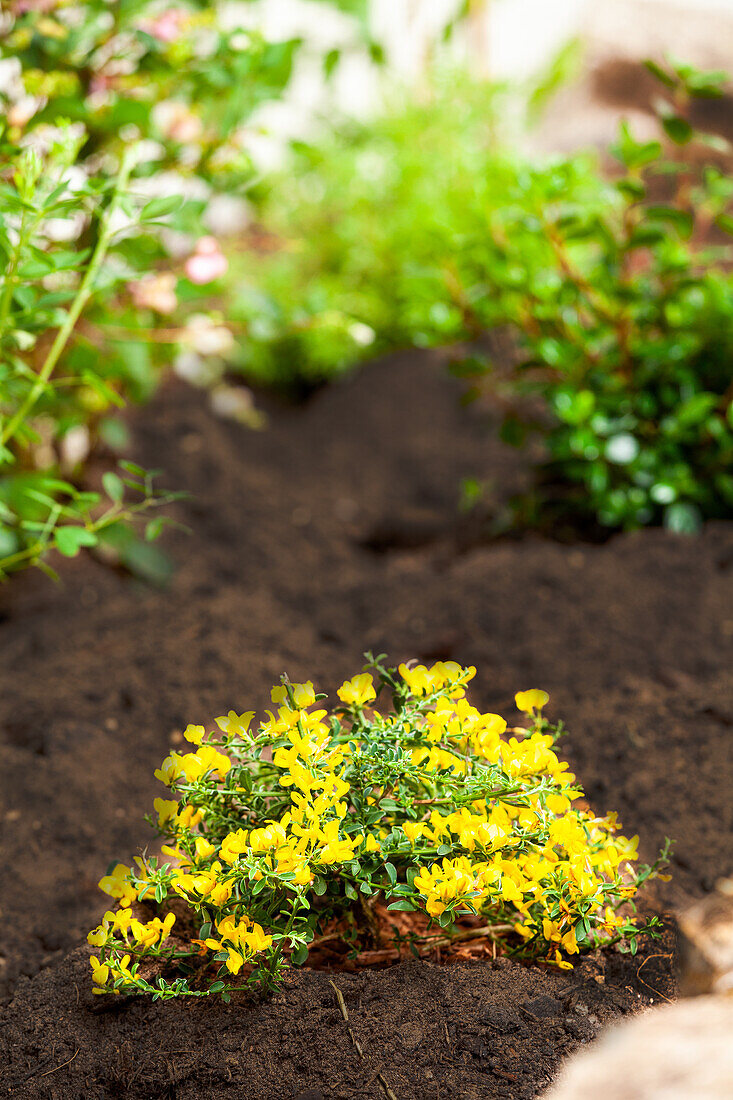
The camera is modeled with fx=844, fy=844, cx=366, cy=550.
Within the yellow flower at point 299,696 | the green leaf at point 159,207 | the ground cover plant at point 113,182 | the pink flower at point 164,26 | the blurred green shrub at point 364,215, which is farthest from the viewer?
the blurred green shrub at point 364,215

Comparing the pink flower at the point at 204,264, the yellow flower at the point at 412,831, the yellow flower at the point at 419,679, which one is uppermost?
the pink flower at the point at 204,264

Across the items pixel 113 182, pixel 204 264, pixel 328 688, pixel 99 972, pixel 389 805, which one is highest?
pixel 113 182

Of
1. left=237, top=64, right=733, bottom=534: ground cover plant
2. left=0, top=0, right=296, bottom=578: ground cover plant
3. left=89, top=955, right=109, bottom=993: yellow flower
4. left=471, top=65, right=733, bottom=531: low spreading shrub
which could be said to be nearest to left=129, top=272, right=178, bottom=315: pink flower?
left=0, top=0, right=296, bottom=578: ground cover plant

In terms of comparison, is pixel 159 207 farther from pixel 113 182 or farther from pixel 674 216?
pixel 674 216

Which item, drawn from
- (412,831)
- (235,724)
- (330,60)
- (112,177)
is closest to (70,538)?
(235,724)

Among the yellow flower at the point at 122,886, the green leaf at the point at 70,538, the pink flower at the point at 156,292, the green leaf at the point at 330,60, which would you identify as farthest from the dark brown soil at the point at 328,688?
the green leaf at the point at 330,60

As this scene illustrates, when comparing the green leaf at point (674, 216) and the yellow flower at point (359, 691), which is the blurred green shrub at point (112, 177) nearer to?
the yellow flower at point (359, 691)

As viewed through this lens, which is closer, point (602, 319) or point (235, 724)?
point (235, 724)
